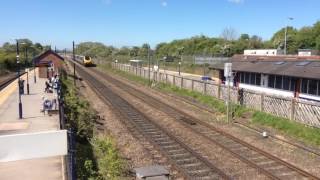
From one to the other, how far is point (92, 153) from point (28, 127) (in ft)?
16.6

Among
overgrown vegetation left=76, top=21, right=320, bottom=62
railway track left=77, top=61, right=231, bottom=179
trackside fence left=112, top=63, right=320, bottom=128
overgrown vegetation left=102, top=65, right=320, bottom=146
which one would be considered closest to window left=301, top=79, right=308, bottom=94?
trackside fence left=112, top=63, right=320, bottom=128

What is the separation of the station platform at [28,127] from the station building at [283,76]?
1462 centimetres

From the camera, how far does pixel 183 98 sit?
33.2 metres

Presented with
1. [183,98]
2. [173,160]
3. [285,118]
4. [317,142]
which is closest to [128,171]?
[173,160]

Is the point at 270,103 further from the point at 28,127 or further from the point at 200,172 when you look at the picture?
the point at 28,127

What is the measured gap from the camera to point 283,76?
26.9 metres

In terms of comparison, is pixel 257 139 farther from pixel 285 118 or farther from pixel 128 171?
pixel 128 171

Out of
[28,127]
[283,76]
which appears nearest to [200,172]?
[28,127]

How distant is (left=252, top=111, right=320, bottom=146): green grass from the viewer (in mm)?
17391

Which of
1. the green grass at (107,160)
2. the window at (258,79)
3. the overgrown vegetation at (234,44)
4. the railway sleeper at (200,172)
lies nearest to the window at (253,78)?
the window at (258,79)

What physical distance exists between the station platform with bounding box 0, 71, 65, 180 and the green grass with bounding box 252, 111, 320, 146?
10.6 m

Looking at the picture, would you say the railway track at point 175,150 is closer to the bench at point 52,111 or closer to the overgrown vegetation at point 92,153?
the overgrown vegetation at point 92,153

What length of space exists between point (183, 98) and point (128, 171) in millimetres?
20210

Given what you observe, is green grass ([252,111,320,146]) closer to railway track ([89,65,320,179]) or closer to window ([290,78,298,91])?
railway track ([89,65,320,179])
